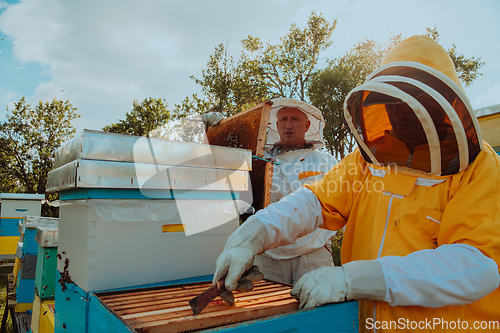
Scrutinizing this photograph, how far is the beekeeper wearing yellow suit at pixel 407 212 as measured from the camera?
1167mm

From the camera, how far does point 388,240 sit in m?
1.43

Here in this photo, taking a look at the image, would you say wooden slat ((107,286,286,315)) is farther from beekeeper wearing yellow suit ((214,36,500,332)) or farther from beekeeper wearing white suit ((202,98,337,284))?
beekeeper wearing white suit ((202,98,337,284))

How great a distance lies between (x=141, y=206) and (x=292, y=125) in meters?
1.85

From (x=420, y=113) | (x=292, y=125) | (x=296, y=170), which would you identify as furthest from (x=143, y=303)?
(x=292, y=125)

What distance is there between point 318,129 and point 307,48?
40.8 ft

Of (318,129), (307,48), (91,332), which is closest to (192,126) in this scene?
(318,129)

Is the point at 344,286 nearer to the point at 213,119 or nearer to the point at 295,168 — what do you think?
the point at 295,168

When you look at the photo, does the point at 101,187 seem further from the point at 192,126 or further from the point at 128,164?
the point at 192,126

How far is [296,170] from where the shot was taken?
2893mm

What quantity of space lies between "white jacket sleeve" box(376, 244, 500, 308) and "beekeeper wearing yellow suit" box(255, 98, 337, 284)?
130cm

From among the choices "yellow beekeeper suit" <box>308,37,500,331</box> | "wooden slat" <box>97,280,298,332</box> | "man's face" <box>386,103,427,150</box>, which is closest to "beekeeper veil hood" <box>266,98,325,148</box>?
"yellow beekeeper suit" <box>308,37,500,331</box>

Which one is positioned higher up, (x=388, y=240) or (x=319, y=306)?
(x=388, y=240)

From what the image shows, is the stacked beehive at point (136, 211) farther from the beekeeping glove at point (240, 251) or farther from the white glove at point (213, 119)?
the white glove at point (213, 119)

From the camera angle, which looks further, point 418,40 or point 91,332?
point 418,40
